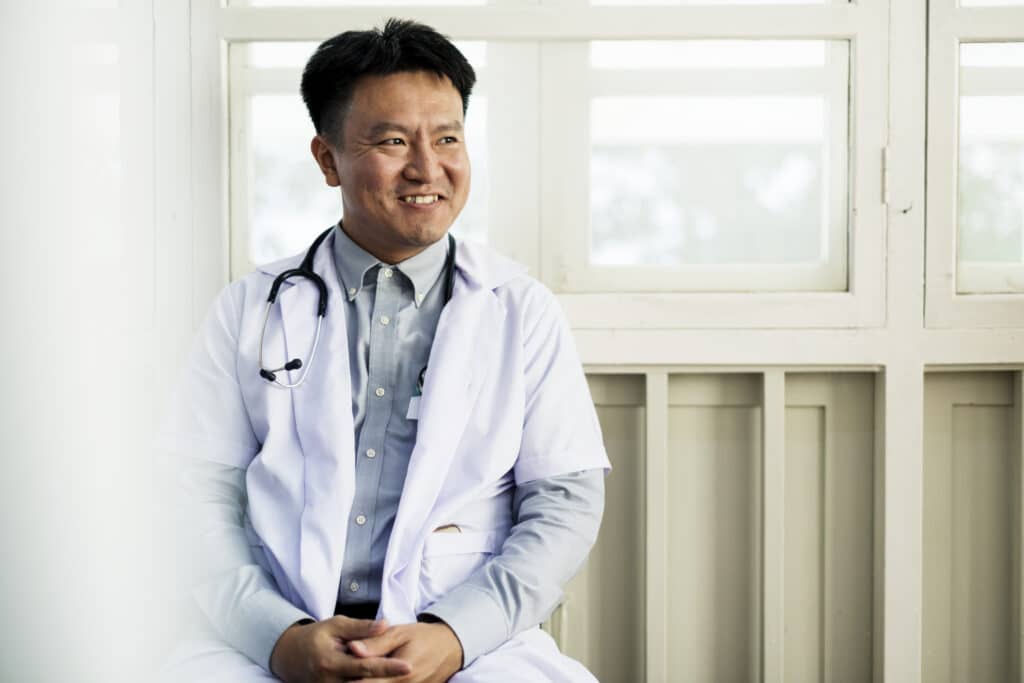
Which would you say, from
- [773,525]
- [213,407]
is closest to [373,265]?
[213,407]

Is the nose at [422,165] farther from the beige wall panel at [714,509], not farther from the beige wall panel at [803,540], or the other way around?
the beige wall panel at [803,540]

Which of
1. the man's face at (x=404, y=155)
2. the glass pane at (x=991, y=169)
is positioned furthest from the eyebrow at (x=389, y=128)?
the glass pane at (x=991, y=169)

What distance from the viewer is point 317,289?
53.2 inches

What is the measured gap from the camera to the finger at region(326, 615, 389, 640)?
→ 1125mm

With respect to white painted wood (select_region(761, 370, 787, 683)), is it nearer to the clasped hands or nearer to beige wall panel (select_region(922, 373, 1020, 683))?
beige wall panel (select_region(922, 373, 1020, 683))

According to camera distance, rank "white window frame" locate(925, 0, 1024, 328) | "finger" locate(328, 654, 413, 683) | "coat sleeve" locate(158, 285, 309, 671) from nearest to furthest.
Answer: "finger" locate(328, 654, 413, 683) → "coat sleeve" locate(158, 285, 309, 671) → "white window frame" locate(925, 0, 1024, 328)

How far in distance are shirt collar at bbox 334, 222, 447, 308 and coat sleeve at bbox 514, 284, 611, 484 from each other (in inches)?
6.0

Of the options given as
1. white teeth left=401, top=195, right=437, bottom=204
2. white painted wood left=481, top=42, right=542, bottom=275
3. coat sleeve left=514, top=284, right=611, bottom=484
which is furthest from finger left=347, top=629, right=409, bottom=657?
white painted wood left=481, top=42, right=542, bottom=275

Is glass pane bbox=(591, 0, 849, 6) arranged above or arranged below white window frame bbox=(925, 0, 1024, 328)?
above

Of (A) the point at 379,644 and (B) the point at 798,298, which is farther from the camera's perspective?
(B) the point at 798,298

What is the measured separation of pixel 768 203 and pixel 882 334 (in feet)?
1.02

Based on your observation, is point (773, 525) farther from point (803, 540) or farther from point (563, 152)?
point (563, 152)

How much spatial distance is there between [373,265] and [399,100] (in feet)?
0.77

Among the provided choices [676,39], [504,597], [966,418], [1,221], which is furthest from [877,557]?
[1,221]
